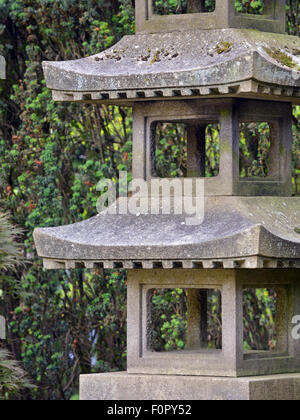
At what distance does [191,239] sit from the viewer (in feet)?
30.0

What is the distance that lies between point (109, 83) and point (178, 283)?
68.6 inches

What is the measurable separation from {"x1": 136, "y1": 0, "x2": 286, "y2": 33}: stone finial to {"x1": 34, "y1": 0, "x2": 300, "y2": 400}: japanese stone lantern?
0.5 inches

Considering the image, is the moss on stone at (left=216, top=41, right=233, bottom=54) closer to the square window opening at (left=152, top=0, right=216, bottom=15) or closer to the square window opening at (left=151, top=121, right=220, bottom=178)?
the square window opening at (left=152, top=0, right=216, bottom=15)

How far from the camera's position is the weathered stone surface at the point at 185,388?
921 cm

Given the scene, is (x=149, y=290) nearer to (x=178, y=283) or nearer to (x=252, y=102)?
(x=178, y=283)

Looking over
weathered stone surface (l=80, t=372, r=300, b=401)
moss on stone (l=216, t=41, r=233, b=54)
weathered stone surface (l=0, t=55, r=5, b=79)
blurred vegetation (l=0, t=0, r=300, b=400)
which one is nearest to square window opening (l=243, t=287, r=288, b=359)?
blurred vegetation (l=0, t=0, r=300, b=400)

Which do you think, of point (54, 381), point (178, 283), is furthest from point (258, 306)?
point (178, 283)

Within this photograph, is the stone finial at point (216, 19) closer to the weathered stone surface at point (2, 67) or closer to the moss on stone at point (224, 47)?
the moss on stone at point (224, 47)

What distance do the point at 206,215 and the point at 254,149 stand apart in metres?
3.45

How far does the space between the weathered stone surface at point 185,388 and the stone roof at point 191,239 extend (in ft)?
3.08

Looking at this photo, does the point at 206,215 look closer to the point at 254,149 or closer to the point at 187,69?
the point at 187,69

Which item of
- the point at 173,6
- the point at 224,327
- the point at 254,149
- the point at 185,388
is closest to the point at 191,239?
the point at 224,327

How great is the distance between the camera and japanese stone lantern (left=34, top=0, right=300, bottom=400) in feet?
30.1

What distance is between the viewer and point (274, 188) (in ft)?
32.8
